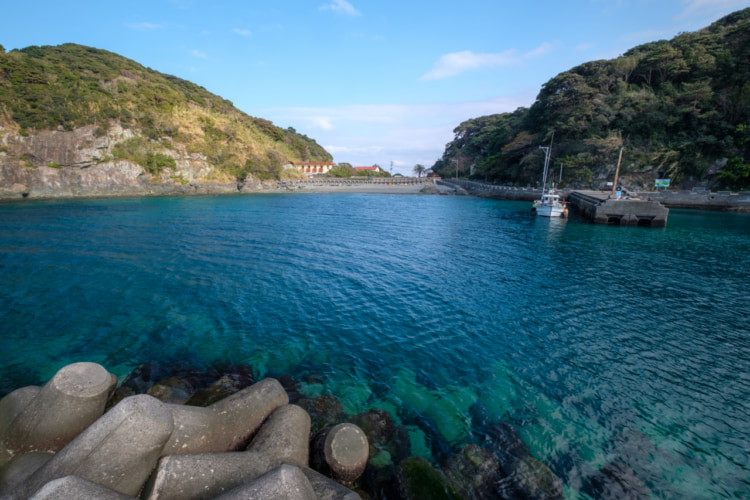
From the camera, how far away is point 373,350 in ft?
35.1

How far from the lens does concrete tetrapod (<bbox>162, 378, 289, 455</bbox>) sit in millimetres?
4871

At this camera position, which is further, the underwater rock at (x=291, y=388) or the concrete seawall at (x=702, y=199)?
the concrete seawall at (x=702, y=199)

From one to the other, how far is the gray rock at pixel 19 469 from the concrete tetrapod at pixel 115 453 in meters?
0.60

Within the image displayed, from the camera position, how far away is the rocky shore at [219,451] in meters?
3.84

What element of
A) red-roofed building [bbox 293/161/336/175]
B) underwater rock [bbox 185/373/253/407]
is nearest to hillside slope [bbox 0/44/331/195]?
red-roofed building [bbox 293/161/336/175]

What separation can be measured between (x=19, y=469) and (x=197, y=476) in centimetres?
280

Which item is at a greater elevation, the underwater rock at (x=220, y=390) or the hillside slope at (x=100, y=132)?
the hillside slope at (x=100, y=132)

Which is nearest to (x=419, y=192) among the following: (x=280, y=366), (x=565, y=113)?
(x=565, y=113)

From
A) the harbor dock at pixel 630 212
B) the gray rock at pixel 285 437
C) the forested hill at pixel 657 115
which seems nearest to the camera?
the gray rock at pixel 285 437

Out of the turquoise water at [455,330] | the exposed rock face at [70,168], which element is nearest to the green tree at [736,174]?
the turquoise water at [455,330]

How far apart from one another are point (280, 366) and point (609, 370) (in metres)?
9.84

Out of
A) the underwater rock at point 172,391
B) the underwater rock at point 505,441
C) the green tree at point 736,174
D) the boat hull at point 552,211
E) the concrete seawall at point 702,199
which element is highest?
the green tree at point 736,174

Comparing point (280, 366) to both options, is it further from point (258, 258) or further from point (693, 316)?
point (693, 316)

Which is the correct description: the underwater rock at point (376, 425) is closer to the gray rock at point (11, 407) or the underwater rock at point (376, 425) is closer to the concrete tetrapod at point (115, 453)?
the concrete tetrapod at point (115, 453)
